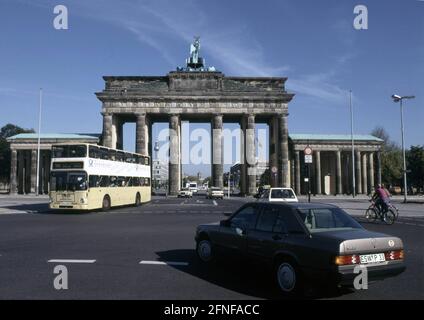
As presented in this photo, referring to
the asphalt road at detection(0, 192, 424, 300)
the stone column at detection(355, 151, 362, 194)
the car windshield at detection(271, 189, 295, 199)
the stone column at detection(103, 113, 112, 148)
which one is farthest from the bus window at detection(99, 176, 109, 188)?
the stone column at detection(355, 151, 362, 194)

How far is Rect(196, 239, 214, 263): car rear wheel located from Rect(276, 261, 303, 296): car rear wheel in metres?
2.49

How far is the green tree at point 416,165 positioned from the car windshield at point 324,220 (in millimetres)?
80735

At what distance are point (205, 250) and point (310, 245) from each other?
3514 mm

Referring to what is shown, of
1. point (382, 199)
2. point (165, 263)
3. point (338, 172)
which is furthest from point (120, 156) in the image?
point (338, 172)

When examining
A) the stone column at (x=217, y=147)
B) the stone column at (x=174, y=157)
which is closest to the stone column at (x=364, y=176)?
the stone column at (x=217, y=147)

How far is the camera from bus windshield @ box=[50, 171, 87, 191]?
2583cm

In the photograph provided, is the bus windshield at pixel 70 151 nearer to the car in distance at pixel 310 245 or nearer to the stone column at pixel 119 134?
the car in distance at pixel 310 245

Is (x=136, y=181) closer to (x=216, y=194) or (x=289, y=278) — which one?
(x=216, y=194)

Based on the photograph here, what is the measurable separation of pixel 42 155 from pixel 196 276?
7613 cm

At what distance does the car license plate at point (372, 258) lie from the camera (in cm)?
A: 669

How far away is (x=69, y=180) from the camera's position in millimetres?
26016

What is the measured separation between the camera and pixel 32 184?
242 feet

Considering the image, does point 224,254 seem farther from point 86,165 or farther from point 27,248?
point 86,165

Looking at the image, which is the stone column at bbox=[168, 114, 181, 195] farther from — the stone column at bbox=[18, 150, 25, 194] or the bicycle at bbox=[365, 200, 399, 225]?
the bicycle at bbox=[365, 200, 399, 225]
